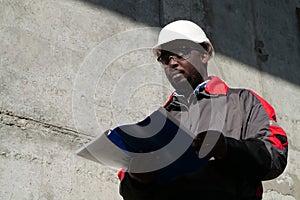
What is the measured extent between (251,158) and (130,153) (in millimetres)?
407

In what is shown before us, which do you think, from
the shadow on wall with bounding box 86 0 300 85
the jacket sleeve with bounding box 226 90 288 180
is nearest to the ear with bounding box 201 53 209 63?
the jacket sleeve with bounding box 226 90 288 180

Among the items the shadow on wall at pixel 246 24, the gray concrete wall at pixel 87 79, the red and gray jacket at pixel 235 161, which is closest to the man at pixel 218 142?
the red and gray jacket at pixel 235 161

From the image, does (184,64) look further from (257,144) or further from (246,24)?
(246,24)

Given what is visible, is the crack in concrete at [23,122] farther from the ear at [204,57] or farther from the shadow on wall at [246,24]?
the shadow on wall at [246,24]

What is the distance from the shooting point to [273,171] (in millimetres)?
2332

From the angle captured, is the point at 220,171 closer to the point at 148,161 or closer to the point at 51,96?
the point at 148,161

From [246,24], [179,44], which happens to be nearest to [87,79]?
[179,44]

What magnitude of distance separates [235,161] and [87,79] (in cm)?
117

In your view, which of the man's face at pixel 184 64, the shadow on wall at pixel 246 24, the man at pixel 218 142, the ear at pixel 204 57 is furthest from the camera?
the shadow on wall at pixel 246 24

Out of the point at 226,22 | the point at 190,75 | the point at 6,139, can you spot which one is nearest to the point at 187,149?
the point at 190,75

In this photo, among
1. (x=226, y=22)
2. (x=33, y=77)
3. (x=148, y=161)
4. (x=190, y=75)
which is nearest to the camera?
(x=148, y=161)

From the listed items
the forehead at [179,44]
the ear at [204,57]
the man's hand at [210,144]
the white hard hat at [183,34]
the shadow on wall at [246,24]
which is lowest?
the shadow on wall at [246,24]

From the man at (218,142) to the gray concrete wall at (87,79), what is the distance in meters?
0.55

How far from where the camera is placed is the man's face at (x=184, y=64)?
2750mm
